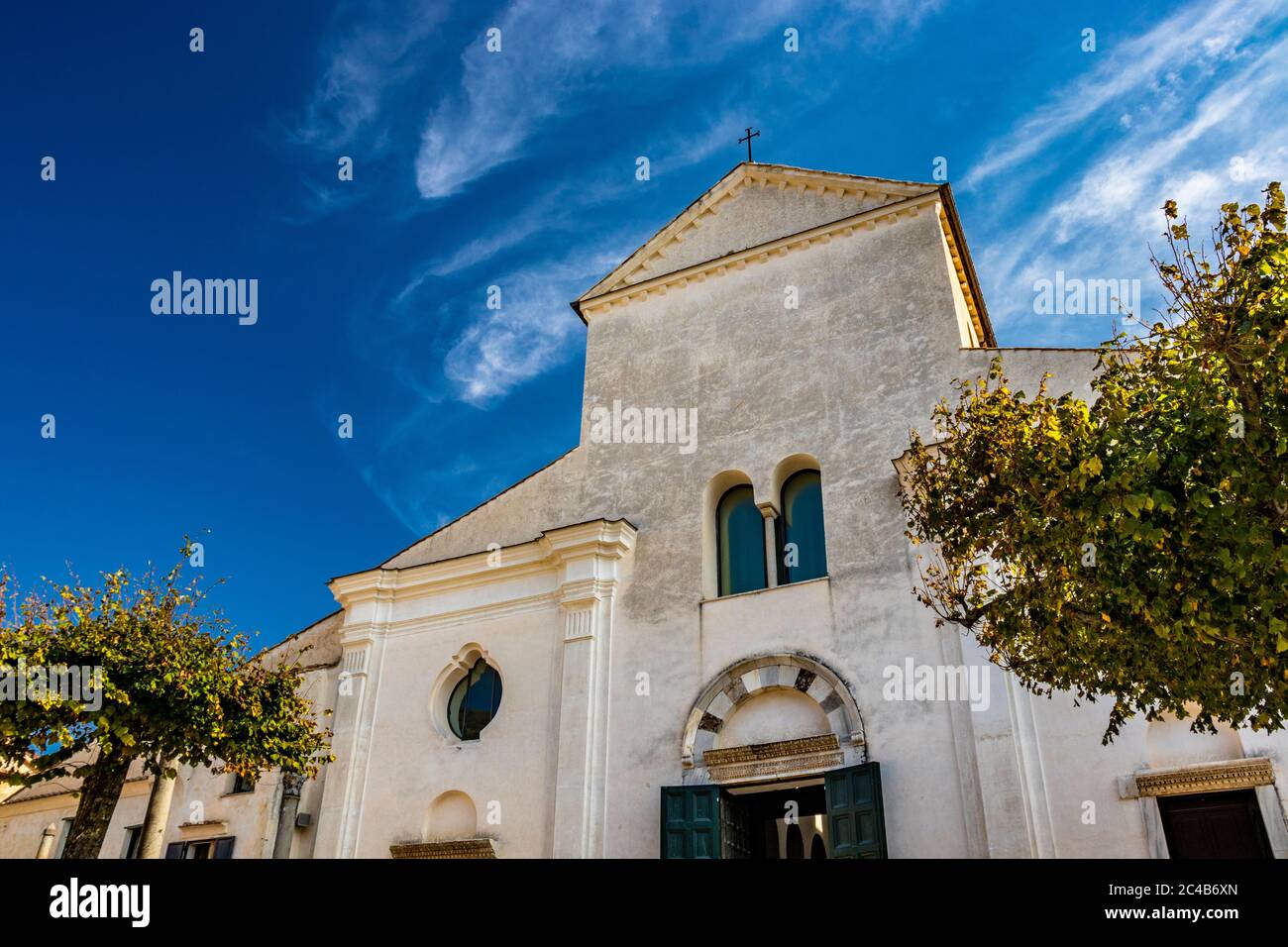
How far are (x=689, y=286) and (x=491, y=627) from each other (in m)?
7.33

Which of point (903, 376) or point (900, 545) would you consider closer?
point (900, 545)

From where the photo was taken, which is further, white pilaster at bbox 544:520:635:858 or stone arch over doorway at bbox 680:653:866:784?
white pilaster at bbox 544:520:635:858

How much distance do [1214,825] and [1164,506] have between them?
6.23m

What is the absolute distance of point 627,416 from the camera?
18750 millimetres

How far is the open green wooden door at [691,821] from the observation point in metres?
13.7

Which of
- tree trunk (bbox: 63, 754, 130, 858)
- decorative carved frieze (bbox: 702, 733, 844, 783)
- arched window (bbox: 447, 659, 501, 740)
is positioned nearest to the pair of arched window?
decorative carved frieze (bbox: 702, 733, 844, 783)

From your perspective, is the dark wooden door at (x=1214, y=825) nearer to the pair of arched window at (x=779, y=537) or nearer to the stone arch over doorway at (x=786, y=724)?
the stone arch over doorway at (x=786, y=724)

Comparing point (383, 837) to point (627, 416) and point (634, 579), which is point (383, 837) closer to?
point (634, 579)

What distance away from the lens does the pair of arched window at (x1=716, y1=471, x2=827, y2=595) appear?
51.7 feet

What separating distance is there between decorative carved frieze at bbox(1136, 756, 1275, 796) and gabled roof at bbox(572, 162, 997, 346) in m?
9.33

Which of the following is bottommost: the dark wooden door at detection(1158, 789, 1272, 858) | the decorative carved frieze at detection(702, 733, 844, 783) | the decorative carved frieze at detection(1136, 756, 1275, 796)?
the dark wooden door at detection(1158, 789, 1272, 858)

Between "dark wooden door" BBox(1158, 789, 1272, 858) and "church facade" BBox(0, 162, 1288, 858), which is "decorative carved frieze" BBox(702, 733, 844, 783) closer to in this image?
"church facade" BBox(0, 162, 1288, 858)
